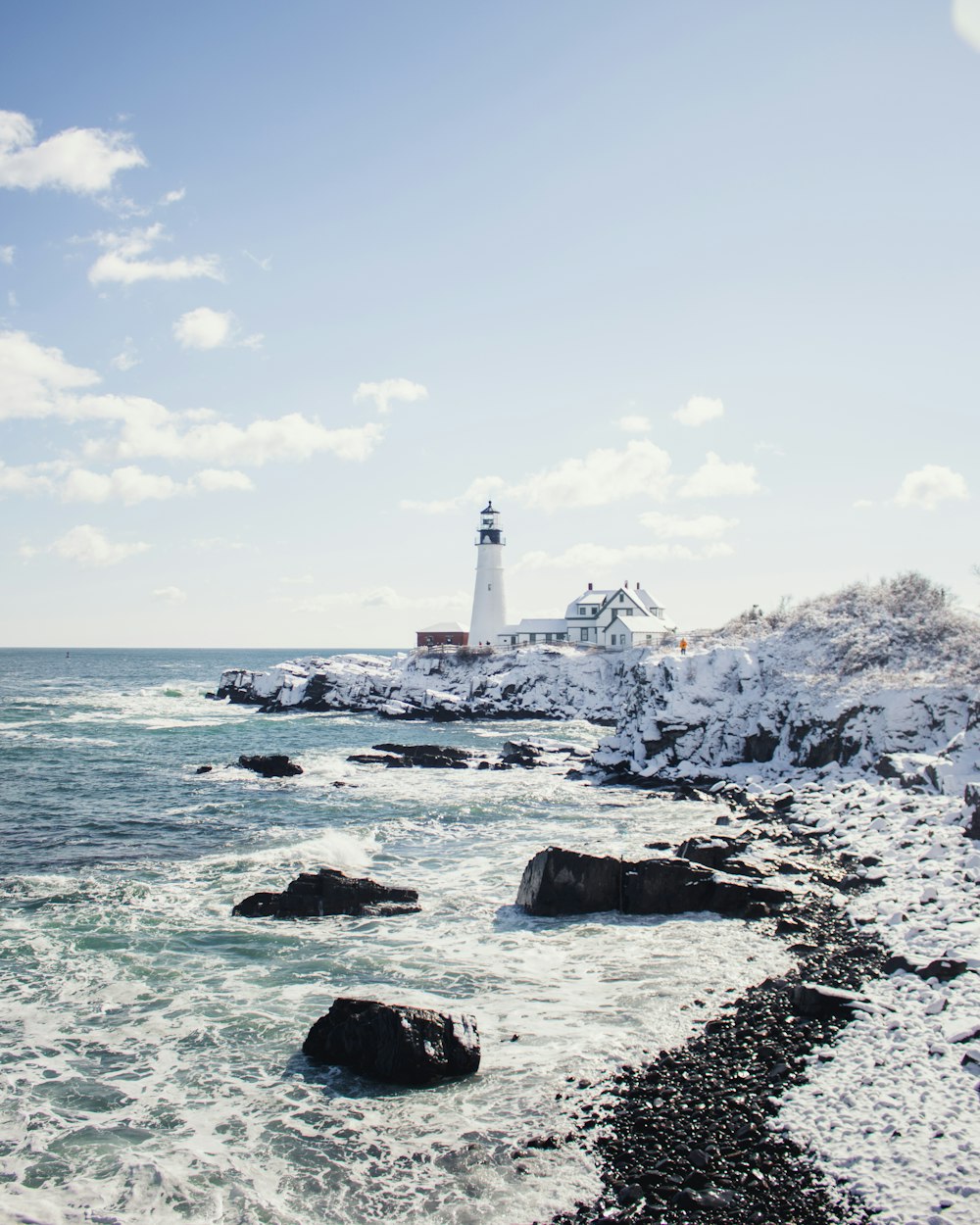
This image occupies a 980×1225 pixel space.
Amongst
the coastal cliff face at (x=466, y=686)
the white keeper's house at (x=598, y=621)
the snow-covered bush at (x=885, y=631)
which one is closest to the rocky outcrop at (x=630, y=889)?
the snow-covered bush at (x=885, y=631)

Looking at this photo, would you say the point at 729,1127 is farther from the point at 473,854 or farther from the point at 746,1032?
the point at 473,854

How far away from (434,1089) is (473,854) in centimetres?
1294

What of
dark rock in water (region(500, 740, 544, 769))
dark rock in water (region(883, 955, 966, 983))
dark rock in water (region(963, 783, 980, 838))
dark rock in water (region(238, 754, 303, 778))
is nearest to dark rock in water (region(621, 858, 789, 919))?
dark rock in water (region(883, 955, 966, 983))

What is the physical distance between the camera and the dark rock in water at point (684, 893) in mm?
17719

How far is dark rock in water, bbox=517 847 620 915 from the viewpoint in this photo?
1803 centimetres

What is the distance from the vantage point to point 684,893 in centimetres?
1794

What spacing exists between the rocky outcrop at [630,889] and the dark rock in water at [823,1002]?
205 inches

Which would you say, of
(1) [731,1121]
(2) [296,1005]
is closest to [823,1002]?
(1) [731,1121]

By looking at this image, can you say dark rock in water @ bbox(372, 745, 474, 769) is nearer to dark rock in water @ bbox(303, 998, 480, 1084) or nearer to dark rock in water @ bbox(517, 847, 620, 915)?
dark rock in water @ bbox(517, 847, 620, 915)

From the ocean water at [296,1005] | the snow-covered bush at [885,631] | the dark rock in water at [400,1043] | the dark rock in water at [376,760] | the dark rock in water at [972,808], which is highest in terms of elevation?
the snow-covered bush at [885,631]

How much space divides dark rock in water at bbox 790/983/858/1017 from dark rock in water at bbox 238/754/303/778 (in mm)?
30408

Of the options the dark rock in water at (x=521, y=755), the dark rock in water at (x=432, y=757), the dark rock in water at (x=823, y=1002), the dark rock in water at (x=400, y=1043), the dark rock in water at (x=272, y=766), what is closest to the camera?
the dark rock in water at (x=400, y=1043)

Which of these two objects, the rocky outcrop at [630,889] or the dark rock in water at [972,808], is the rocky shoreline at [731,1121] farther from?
the dark rock in water at [972,808]

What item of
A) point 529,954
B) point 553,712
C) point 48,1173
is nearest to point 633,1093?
point 529,954
